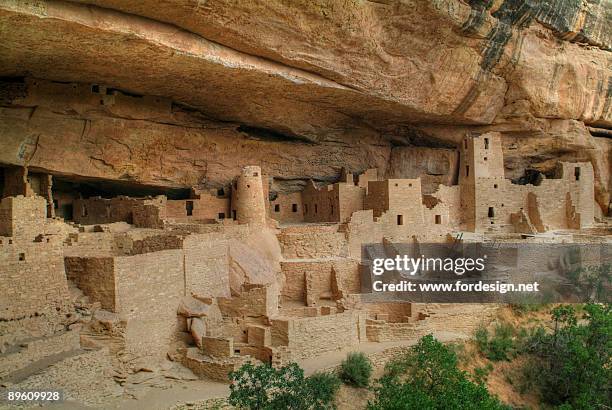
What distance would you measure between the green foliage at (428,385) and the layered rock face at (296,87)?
6688 millimetres

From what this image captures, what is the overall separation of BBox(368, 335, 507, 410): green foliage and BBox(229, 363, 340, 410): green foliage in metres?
1.02

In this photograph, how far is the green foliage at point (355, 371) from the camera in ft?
41.1

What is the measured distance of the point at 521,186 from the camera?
20.6 metres

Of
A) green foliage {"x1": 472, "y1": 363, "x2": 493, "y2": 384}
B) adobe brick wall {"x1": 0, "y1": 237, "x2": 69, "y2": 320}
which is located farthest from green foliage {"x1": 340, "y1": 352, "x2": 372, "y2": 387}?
adobe brick wall {"x1": 0, "y1": 237, "x2": 69, "y2": 320}

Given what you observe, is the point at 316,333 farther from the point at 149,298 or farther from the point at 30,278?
the point at 30,278

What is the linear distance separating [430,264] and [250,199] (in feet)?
16.5

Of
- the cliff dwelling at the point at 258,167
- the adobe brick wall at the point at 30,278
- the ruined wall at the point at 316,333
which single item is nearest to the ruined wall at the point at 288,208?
the cliff dwelling at the point at 258,167

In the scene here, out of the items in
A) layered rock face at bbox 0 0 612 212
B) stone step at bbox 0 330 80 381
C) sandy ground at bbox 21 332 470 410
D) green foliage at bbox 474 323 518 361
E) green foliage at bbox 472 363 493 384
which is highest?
layered rock face at bbox 0 0 612 212

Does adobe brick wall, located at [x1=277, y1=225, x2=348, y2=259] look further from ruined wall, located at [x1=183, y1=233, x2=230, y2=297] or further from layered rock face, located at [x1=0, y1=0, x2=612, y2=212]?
layered rock face, located at [x1=0, y1=0, x2=612, y2=212]

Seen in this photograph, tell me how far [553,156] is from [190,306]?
14.9 m

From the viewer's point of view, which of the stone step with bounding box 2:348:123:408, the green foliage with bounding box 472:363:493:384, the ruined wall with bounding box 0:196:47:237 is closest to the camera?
the stone step with bounding box 2:348:123:408

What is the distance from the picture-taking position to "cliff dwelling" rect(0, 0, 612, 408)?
36.6 feet

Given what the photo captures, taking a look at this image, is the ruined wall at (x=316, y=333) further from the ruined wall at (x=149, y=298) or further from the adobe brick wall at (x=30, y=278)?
the adobe brick wall at (x=30, y=278)

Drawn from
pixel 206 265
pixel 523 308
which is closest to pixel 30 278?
pixel 206 265
